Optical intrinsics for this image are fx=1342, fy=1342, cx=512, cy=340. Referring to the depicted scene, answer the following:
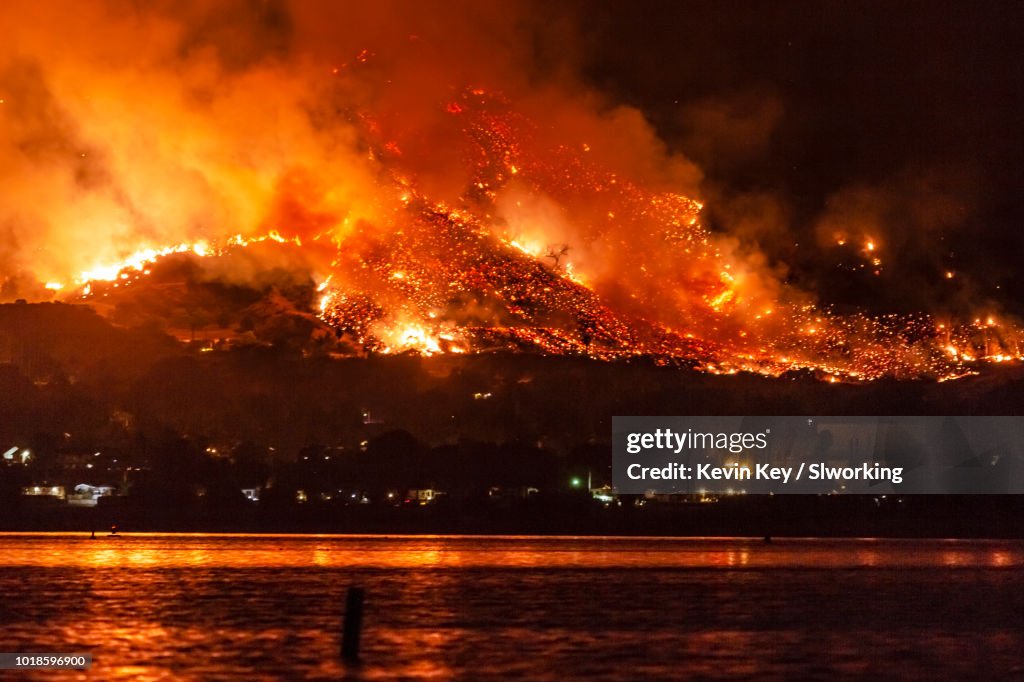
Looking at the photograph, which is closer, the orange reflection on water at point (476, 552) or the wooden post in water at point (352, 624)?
the wooden post in water at point (352, 624)

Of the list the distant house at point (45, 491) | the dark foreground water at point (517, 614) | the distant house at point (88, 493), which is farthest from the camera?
the distant house at point (45, 491)

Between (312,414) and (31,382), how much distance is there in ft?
62.4

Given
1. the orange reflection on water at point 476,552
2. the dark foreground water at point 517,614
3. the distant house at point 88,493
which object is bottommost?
the dark foreground water at point 517,614

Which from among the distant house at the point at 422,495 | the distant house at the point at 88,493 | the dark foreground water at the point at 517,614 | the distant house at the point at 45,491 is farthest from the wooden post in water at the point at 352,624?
the distant house at the point at 45,491

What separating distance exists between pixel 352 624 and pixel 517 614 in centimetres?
582


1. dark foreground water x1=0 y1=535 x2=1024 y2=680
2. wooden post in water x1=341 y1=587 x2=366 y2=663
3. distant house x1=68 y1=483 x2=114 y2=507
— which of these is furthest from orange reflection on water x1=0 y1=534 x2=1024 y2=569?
wooden post in water x1=341 y1=587 x2=366 y2=663

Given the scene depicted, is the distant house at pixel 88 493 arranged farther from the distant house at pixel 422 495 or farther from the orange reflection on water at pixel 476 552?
the orange reflection on water at pixel 476 552

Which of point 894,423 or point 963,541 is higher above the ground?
point 894,423

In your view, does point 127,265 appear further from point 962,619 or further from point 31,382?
point 962,619

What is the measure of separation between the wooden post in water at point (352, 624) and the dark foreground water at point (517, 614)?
214mm

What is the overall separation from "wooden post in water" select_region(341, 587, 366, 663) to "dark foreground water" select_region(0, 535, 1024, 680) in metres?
0.21

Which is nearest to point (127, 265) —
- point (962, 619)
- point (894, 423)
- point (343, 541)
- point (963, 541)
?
point (343, 541)

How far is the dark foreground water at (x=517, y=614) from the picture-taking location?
18.8m

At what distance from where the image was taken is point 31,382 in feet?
276
